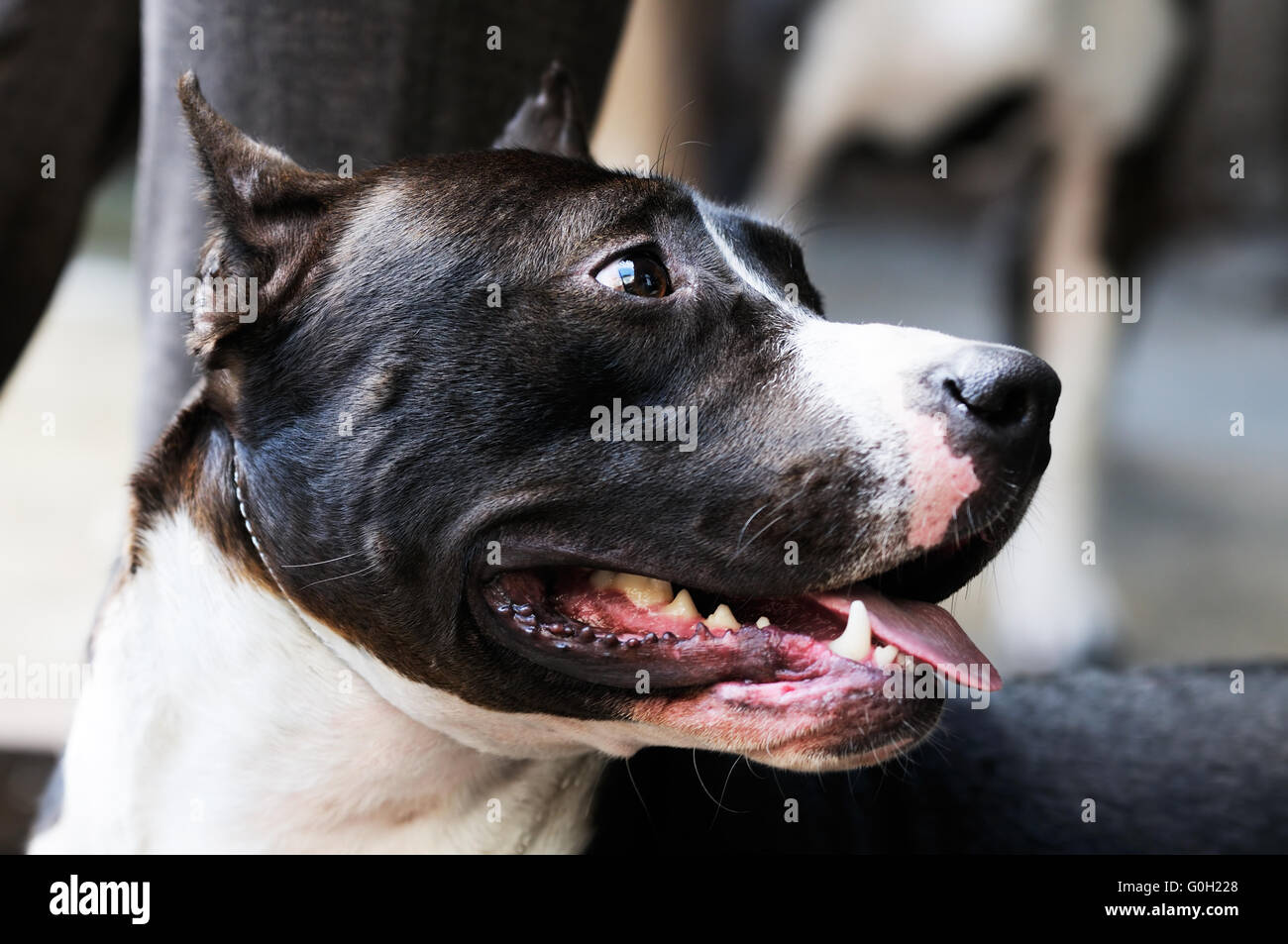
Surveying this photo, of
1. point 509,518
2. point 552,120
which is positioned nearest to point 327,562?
point 509,518

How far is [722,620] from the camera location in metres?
1.84

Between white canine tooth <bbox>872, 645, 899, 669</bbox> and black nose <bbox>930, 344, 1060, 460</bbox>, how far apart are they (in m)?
0.27

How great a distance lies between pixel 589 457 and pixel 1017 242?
13.3ft

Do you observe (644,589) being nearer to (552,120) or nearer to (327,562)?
(327,562)

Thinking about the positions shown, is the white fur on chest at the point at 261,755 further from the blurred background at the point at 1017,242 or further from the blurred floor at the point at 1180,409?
the blurred background at the point at 1017,242

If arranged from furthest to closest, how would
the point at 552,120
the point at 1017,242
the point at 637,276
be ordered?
the point at 1017,242, the point at 552,120, the point at 637,276

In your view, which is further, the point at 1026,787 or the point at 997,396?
the point at 1026,787

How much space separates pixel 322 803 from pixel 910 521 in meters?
0.95

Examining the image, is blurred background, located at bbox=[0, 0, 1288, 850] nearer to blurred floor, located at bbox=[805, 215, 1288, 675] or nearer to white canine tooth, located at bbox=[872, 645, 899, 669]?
blurred floor, located at bbox=[805, 215, 1288, 675]

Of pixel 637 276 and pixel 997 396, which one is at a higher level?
pixel 637 276

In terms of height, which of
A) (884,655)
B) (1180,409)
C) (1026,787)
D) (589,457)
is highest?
(589,457)
